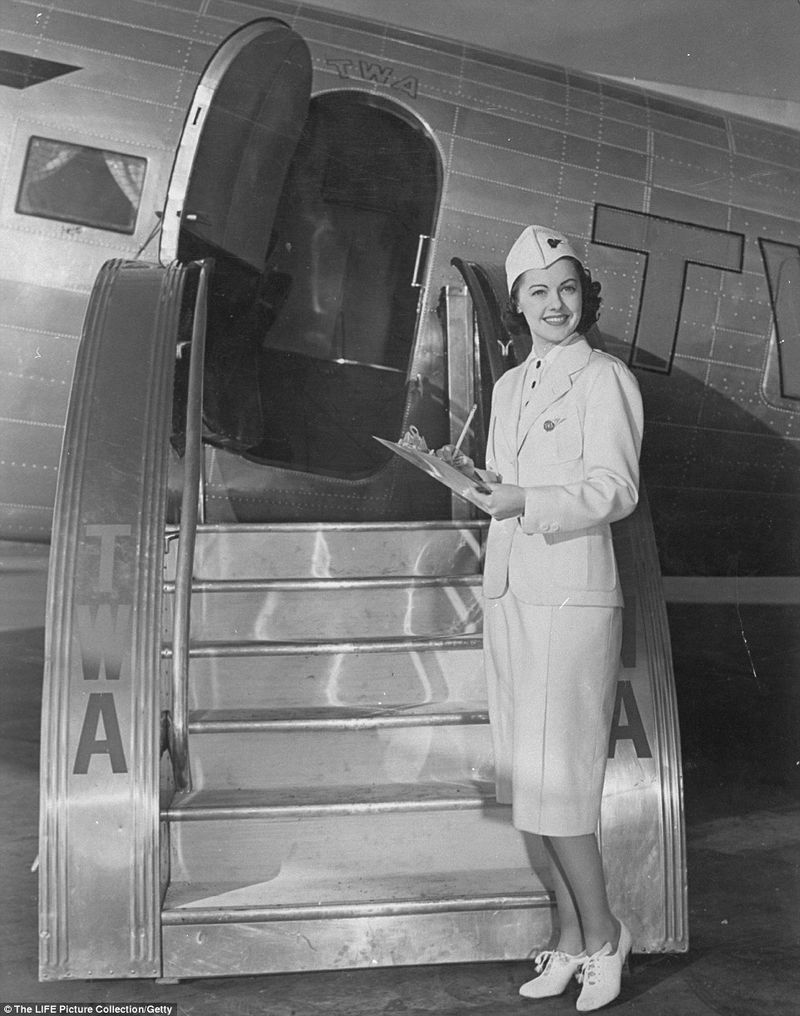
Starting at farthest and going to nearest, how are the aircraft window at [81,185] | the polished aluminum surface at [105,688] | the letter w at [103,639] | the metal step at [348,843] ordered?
1. the aircraft window at [81,185]
2. the metal step at [348,843]
3. the letter w at [103,639]
4. the polished aluminum surface at [105,688]

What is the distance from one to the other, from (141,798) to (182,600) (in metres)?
0.42

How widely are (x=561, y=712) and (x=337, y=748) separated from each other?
0.74 m

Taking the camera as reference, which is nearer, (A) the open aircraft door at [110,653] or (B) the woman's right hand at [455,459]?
(B) the woman's right hand at [455,459]

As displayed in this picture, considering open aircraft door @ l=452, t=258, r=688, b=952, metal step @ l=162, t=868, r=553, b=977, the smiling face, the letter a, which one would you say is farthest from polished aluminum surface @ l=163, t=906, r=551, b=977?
the smiling face

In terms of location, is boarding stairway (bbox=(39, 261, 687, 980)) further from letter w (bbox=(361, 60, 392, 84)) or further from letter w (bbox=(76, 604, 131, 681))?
letter w (bbox=(361, 60, 392, 84))

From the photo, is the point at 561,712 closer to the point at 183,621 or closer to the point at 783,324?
the point at 183,621

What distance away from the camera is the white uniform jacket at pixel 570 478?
6.38 ft

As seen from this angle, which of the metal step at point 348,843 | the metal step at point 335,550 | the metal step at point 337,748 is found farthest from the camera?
the metal step at point 335,550

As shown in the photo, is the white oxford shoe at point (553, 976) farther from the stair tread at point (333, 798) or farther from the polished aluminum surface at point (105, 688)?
the polished aluminum surface at point (105, 688)

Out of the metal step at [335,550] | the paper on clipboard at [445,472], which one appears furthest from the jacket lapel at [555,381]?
the metal step at [335,550]

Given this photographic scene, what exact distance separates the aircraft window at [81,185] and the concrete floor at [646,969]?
7.19ft

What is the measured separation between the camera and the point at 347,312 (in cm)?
505

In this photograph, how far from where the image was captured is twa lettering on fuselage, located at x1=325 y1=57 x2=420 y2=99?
4461 millimetres

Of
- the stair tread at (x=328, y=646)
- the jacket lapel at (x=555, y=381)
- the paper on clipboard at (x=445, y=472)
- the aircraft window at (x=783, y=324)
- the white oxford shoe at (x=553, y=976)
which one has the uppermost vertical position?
the aircraft window at (x=783, y=324)
